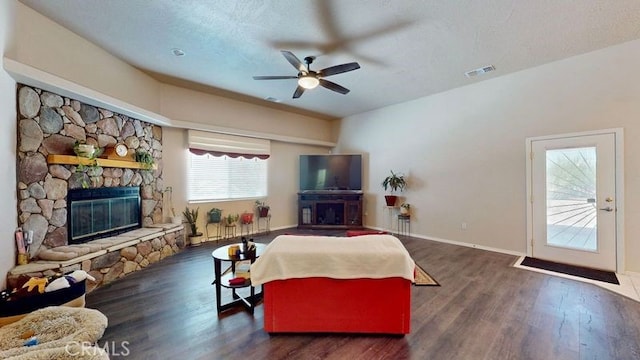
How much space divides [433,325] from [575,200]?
3347mm

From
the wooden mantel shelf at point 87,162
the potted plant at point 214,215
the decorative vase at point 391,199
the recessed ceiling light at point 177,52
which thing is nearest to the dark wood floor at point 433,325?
the wooden mantel shelf at point 87,162

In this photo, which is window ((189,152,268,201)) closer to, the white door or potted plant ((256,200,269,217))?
potted plant ((256,200,269,217))

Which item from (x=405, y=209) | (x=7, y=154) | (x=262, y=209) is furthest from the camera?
(x=262, y=209)

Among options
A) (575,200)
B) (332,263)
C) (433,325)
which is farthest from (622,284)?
(332,263)

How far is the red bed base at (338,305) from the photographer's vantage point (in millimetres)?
2109

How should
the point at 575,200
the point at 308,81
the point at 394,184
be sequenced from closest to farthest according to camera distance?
the point at 308,81 < the point at 575,200 < the point at 394,184

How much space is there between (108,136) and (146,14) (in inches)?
76.2

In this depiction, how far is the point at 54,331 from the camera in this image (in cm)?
195

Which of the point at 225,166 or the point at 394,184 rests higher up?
the point at 225,166

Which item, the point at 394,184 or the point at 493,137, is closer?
the point at 493,137

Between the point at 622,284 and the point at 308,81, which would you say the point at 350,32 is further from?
the point at 622,284

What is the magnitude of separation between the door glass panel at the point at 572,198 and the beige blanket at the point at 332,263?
352 cm

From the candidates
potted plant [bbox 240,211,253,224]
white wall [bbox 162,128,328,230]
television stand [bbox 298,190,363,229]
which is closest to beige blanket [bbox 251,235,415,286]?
white wall [bbox 162,128,328,230]

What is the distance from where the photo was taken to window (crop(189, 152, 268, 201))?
5.33 meters
